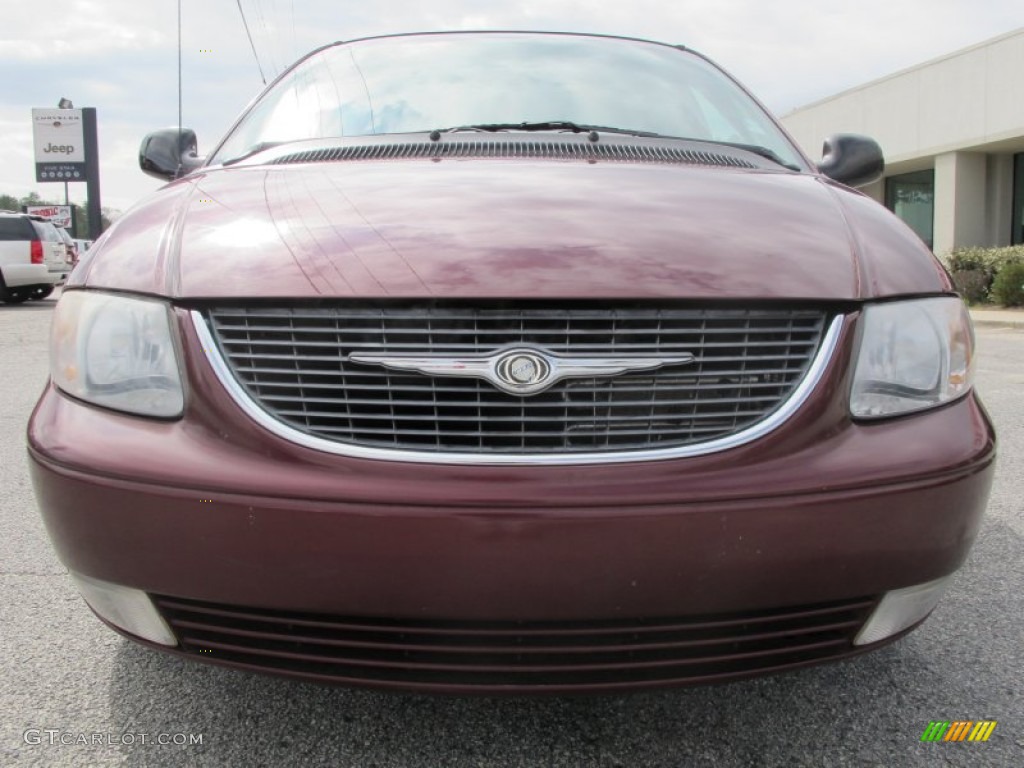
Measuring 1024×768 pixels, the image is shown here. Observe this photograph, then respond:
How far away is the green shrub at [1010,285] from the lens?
43.7 feet

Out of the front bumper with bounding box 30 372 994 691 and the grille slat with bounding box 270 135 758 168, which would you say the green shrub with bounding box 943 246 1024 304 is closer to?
Result: the grille slat with bounding box 270 135 758 168

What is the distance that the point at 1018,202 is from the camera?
1791 centimetres

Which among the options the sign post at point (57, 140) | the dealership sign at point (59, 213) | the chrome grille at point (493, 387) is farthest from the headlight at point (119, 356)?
the dealership sign at point (59, 213)

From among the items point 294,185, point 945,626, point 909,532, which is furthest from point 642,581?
point 945,626

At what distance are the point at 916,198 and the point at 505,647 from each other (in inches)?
867

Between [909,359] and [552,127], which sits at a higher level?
[552,127]

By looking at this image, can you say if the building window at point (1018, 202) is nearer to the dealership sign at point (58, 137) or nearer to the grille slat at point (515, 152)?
the grille slat at point (515, 152)

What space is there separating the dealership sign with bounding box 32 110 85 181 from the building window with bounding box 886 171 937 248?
31.6 m

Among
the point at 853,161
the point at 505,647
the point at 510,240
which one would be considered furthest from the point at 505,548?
the point at 853,161

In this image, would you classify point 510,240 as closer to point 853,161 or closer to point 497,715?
point 497,715

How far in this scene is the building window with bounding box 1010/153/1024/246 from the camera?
17703 mm

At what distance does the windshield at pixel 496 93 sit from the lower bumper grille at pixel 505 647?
4.47ft

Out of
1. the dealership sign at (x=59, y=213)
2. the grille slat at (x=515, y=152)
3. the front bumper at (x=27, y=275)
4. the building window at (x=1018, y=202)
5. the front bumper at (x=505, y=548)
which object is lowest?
the front bumper at (x=505, y=548)

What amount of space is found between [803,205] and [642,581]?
869mm
